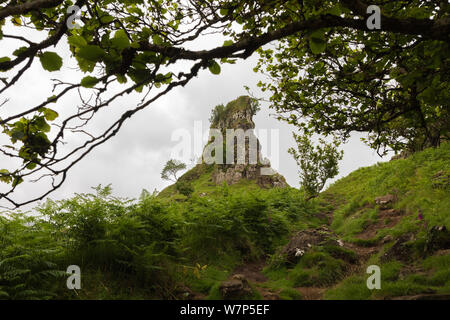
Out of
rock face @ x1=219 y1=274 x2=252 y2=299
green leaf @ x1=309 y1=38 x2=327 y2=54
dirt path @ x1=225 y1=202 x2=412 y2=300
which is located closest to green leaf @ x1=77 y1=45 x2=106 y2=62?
green leaf @ x1=309 y1=38 x2=327 y2=54

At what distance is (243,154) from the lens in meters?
55.6

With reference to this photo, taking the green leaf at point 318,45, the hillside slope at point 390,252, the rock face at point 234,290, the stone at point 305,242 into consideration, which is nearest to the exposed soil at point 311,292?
the hillside slope at point 390,252

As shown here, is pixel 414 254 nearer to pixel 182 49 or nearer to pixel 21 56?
pixel 182 49

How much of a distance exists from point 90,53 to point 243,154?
177 feet

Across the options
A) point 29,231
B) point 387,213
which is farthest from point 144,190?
point 387,213

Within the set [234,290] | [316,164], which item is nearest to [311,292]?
[234,290]

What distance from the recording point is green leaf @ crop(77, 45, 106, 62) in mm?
1823

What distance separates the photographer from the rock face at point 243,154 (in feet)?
168

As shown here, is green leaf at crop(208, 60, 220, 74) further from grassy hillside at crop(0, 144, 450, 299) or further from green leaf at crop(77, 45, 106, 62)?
grassy hillside at crop(0, 144, 450, 299)

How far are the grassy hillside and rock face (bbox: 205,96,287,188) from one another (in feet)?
121

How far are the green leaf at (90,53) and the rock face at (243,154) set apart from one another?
44.4 metres

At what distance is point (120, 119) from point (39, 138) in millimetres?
650

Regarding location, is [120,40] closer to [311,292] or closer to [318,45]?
[318,45]

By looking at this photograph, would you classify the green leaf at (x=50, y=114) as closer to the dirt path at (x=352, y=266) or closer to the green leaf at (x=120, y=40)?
the green leaf at (x=120, y=40)
